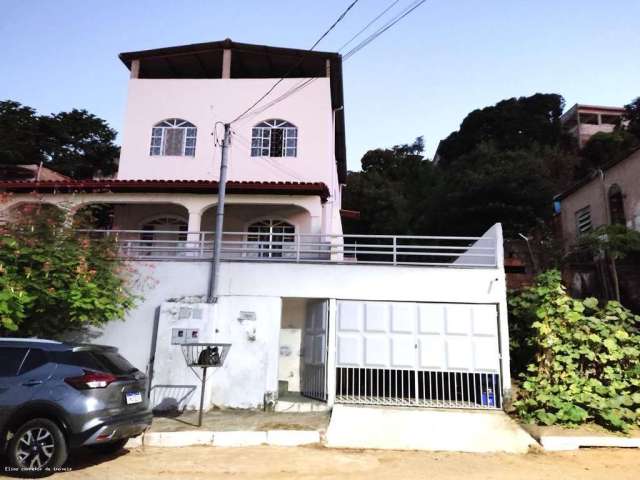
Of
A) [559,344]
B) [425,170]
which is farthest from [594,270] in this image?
[425,170]

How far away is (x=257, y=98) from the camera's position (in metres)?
15.9

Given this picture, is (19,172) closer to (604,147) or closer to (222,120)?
(222,120)

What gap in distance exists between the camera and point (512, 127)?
1351 inches

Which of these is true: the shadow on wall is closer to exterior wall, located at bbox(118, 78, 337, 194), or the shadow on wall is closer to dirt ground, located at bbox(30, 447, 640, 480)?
dirt ground, located at bbox(30, 447, 640, 480)

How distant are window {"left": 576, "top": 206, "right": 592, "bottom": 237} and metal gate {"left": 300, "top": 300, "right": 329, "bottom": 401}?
1442cm

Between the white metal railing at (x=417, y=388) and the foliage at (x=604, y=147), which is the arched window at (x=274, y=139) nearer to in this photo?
the white metal railing at (x=417, y=388)

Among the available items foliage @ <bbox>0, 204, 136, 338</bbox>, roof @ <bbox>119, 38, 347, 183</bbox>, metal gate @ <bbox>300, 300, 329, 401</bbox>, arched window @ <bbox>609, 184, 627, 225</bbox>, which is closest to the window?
arched window @ <bbox>609, 184, 627, 225</bbox>

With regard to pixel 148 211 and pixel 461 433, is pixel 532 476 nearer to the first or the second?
pixel 461 433

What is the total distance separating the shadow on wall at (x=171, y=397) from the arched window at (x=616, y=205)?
16.3 meters

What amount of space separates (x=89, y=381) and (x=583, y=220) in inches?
812

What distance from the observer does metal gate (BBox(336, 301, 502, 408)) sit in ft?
32.1

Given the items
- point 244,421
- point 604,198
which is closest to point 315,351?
point 244,421

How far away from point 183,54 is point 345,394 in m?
12.5

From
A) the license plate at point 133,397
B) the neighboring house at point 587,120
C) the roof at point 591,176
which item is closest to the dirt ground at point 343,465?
the license plate at point 133,397
